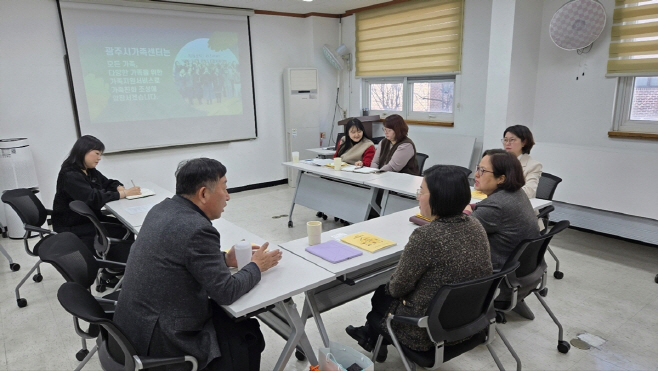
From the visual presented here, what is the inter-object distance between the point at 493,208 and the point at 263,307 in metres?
1.24

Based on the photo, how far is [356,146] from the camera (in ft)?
15.4

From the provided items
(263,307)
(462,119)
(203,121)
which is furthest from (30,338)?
(462,119)

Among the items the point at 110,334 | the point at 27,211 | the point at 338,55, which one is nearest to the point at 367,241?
the point at 110,334

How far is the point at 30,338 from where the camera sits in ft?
8.66

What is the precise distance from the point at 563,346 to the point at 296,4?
17.1 ft

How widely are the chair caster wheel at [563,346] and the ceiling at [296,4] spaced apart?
491 centimetres

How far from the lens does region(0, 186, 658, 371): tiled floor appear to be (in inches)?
91.9

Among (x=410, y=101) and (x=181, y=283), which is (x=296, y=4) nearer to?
(x=410, y=101)

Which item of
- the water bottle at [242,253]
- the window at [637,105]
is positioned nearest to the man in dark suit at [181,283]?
the water bottle at [242,253]

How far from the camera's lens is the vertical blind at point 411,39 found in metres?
5.23

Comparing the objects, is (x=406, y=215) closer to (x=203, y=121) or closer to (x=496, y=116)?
(x=496, y=116)

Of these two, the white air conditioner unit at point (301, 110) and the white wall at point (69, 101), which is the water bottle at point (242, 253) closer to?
the white wall at point (69, 101)

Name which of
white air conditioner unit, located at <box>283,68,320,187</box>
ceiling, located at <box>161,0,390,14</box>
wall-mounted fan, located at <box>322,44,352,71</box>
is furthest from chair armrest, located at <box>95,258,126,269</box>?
wall-mounted fan, located at <box>322,44,352,71</box>

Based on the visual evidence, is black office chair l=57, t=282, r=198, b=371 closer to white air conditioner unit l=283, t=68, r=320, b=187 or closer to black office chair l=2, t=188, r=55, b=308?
black office chair l=2, t=188, r=55, b=308
